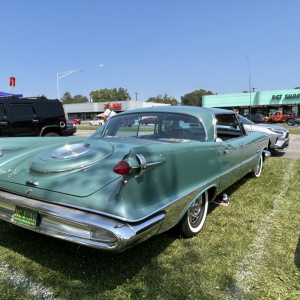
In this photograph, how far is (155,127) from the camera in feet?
11.0

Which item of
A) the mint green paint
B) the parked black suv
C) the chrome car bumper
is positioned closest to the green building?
the mint green paint

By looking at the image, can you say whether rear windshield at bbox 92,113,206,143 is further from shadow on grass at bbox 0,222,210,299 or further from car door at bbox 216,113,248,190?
shadow on grass at bbox 0,222,210,299

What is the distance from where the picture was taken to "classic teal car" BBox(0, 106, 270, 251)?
1.72 meters

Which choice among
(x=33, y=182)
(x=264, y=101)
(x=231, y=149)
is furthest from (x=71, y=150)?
(x=264, y=101)

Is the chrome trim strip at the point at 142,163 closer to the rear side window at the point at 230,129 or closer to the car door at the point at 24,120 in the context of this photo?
the rear side window at the point at 230,129

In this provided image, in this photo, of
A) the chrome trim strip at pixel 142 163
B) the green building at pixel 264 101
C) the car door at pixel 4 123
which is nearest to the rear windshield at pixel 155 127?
the chrome trim strip at pixel 142 163

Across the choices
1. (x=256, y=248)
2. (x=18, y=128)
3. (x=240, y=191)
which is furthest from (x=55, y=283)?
(x=18, y=128)

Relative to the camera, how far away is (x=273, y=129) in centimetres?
771

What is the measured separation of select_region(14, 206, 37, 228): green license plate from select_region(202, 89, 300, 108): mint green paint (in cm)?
3604

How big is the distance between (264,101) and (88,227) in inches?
1446

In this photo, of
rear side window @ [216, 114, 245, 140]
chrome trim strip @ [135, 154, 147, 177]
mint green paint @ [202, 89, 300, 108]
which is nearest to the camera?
chrome trim strip @ [135, 154, 147, 177]

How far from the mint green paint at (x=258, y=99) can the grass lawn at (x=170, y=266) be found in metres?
34.6

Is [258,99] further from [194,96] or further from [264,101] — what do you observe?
[194,96]

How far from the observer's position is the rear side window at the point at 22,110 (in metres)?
7.27
